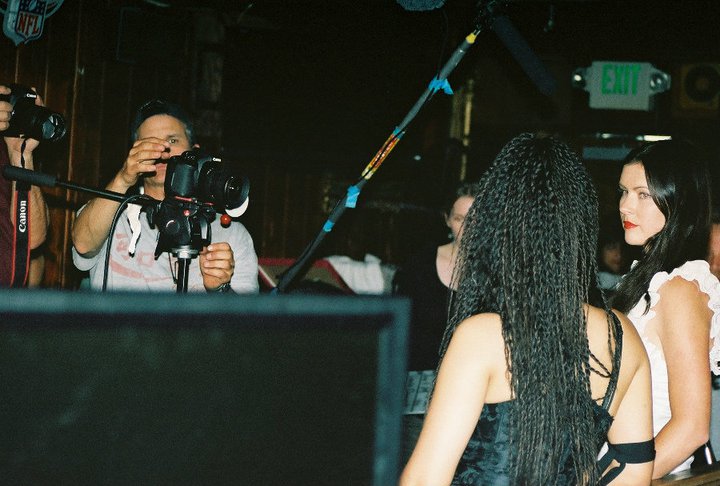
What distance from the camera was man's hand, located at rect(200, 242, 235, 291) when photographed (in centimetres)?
220

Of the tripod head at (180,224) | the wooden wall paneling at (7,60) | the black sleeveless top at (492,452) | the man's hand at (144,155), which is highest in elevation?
the wooden wall paneling at (7,60)

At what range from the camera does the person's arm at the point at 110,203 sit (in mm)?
2172

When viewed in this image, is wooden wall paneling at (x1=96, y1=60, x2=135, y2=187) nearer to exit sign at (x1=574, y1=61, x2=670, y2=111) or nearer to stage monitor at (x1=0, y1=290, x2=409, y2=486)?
stage monitor at (x1=0, y1=290, x2=409, y2=486)

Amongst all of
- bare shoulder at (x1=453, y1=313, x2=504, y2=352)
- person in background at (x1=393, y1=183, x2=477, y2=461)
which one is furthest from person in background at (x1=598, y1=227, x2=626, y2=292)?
bare shoulder at (x1=453, y1=313, x2=504, y2=352)

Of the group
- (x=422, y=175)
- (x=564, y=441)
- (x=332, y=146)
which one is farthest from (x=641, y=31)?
(x=564, y=441)

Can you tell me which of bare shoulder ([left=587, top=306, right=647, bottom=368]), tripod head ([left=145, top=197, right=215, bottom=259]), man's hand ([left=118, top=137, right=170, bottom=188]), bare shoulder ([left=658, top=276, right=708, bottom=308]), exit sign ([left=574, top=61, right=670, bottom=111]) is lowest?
bare shoulder ([left=587, top=306, right=647, bottom=368])

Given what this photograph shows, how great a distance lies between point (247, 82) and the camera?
4629 mm

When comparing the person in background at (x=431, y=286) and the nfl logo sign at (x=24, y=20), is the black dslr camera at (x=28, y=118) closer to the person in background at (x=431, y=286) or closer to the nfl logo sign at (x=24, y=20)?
the nfl logo sign at (x=24, y=20)

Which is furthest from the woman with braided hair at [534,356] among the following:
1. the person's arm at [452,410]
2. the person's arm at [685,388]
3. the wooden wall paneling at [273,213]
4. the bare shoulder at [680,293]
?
the wooden wall paneling at [273,213]

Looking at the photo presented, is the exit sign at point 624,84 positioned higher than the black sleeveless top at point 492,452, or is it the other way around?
the exit sign at point 624,84

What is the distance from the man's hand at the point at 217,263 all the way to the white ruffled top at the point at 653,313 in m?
1.13

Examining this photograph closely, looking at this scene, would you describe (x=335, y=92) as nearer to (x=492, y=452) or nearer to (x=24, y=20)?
(x=24, y=20)

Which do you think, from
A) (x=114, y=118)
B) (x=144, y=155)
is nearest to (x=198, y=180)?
(x=144, y=155)

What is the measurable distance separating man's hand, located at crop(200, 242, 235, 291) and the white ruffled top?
1.13 metres
